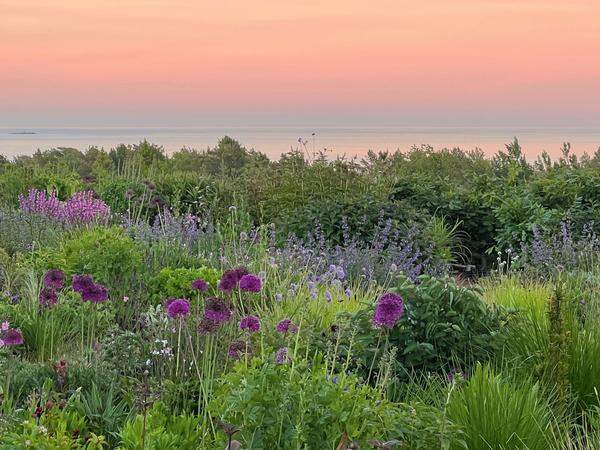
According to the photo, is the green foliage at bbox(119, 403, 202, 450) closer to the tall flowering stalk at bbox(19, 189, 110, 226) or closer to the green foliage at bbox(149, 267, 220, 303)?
the green foliage at bbox(149, 267, 220, 303)

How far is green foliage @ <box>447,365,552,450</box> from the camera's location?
136 inches

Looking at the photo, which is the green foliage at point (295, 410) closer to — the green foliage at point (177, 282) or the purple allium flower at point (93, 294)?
the purple allium flower at point (93, 294)

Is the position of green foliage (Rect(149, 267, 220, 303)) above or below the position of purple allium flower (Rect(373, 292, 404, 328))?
below

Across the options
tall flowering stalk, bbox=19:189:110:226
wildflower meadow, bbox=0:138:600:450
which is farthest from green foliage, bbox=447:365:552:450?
tall flowering stalk, bbox=19:189:110:226

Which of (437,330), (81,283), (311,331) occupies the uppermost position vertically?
(81,283)

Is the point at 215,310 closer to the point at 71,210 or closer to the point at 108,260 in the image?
the point at 108,260

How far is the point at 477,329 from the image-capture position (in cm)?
465

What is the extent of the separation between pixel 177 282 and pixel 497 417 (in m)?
3.31

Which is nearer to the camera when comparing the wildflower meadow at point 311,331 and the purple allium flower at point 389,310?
the wildflower meadow at point 311,331

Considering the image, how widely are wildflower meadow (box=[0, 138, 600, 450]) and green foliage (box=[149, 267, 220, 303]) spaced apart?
0.6 inches

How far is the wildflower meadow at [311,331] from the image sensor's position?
2910 millimetres

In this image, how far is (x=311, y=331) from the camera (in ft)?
11.4

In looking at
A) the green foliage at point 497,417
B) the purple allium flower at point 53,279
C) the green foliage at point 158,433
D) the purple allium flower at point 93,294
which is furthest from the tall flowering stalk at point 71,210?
the green foliage at point 497,417

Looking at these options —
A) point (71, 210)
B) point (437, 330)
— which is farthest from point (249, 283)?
point (71, 210)
